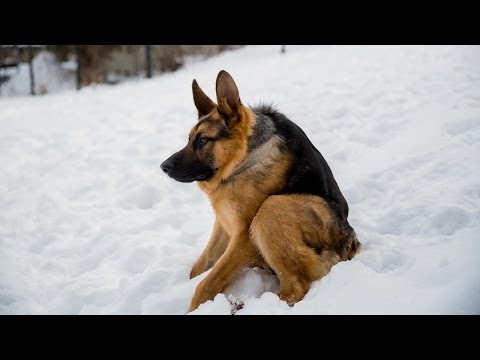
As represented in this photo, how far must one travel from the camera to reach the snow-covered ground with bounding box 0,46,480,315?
126 inches

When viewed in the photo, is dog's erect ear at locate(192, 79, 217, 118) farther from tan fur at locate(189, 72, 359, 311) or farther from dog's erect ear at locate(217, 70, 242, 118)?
dog's erect ear at locate(217, 70, 242, 118)

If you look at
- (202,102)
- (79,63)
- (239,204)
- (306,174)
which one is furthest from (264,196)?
(79,63)

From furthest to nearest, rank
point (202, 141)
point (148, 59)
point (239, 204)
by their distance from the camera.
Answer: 1. point (148, 59)
2. point (202, 141)
3. point (239, 204)

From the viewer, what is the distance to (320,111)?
7.84 metres

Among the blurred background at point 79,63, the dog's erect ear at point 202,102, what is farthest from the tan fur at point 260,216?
the blurred background at point 79,63

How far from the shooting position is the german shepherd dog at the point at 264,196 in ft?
10.9

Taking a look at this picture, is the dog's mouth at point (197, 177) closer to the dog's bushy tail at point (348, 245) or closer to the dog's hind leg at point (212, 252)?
the dog's hind leg at point (212, 252)

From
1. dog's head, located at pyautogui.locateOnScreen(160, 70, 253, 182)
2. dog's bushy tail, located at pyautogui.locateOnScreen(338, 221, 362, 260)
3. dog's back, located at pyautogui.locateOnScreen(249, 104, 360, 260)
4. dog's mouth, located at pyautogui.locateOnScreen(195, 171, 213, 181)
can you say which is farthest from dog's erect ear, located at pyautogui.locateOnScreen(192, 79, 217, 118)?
dog's bushy tail, located at pyautogui.locateOnScreen(338, 221, 362, 260)

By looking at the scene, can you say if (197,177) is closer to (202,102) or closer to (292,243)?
(202,102)

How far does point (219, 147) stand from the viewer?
3.74 meters

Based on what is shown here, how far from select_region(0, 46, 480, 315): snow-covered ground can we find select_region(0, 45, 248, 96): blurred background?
398 cm

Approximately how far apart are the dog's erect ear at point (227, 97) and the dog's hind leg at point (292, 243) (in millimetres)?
954

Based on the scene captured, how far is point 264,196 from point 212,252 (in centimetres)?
95
